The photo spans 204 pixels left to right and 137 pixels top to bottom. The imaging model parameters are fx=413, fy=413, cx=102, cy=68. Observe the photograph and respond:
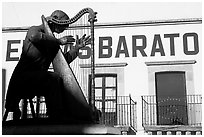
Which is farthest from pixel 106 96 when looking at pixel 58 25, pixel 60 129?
pixel 60 129

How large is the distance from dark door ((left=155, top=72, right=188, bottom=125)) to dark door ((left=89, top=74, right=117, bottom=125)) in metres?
1.26

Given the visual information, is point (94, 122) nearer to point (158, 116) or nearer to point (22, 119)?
point (22, 119)

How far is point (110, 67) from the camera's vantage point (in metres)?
12.2

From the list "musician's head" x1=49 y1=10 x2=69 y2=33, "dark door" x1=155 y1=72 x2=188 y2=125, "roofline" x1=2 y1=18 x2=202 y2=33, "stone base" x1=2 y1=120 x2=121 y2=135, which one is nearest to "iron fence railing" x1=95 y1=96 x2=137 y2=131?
"dark door" x1=155 y1=72 x2=188 y2=125

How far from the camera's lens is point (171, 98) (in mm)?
11844

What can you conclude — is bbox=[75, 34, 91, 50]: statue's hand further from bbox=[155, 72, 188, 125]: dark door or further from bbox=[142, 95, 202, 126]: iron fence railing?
bbox=[155, 72, 188, 125]: dark door

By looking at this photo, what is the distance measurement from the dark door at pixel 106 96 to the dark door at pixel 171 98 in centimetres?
126

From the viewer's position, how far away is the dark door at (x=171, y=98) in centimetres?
1161

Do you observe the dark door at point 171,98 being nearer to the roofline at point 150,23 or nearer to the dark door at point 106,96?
the dark door at point 106,96

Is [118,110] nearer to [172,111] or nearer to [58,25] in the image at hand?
[172,111]

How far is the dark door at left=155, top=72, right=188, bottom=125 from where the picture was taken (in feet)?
38.1

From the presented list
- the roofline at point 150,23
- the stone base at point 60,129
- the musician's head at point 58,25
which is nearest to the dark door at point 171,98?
the roofline at point 150,23

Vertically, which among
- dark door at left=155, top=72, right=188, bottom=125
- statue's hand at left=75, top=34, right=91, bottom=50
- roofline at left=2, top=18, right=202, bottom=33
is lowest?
dark door at left=155, top=72, right=188, bottom=125

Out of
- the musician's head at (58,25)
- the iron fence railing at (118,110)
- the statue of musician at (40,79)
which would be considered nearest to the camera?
the statue of musician at (40,79)
